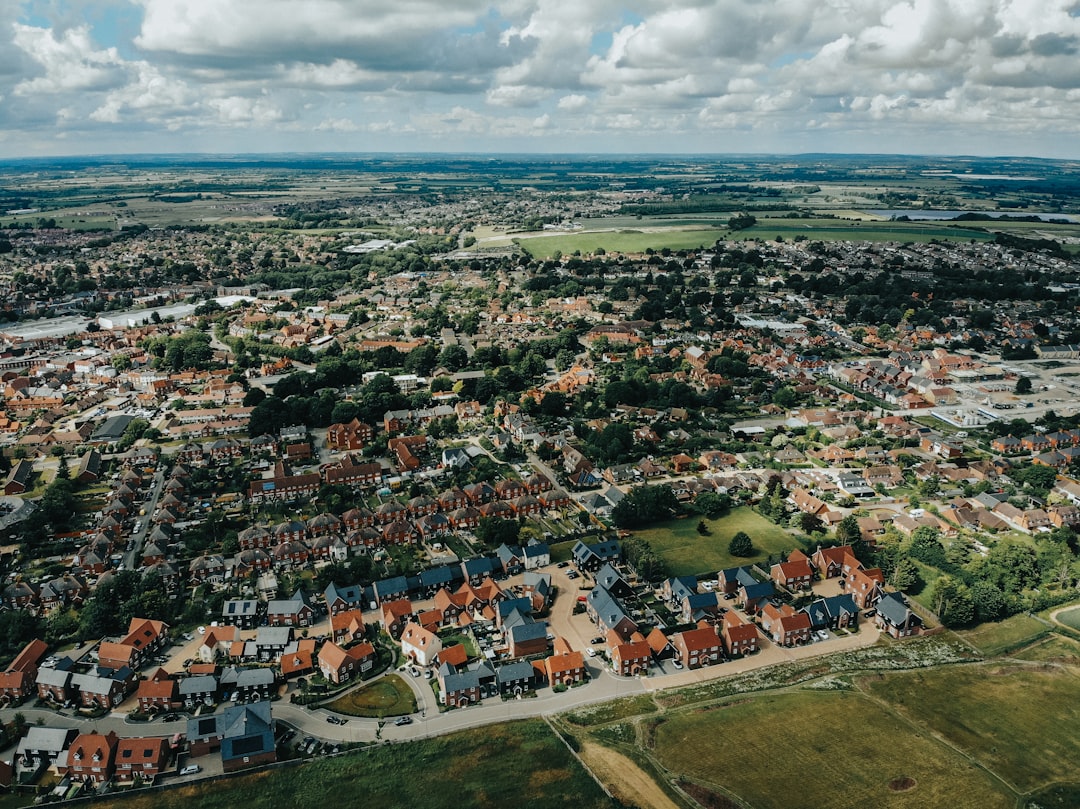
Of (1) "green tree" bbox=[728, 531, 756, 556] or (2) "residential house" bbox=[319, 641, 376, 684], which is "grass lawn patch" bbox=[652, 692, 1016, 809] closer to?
(1) "green tree" bbox=[728, 531, 756, 556]

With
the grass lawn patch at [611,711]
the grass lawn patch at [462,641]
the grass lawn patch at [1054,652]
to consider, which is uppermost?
the grass lawn patch at [1054,652]

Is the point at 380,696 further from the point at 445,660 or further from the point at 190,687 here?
the point at 190,687

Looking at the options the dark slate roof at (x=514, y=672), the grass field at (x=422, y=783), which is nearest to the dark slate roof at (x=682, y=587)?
the dark slate roof at (x=514, y=672)

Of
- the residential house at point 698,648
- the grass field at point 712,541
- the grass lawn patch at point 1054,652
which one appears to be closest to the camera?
the residential house at point 698,648

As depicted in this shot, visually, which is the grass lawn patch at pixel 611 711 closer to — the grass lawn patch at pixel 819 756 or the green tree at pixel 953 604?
the grass lawn patch at pixel 819 756

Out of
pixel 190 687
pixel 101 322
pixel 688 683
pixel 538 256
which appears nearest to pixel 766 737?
pixel 688 683

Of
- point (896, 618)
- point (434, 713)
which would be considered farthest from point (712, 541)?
point (434, 713)
